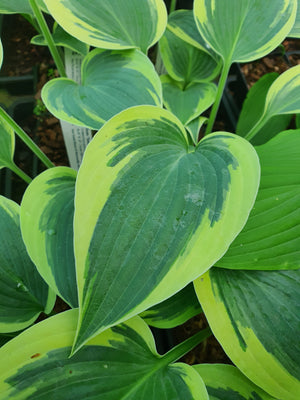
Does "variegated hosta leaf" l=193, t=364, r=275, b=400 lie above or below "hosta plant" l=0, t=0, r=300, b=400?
below

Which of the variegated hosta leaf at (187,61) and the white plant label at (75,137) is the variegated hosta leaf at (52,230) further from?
the variegated hosta leaf at (187,61)

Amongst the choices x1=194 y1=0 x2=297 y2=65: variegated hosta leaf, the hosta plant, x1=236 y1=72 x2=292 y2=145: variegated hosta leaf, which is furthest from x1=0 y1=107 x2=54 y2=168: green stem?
x1=236 y1=72 x2=292 y2=145: variegated hosta leaf

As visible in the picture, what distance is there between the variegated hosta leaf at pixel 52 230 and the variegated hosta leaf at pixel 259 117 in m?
0.47

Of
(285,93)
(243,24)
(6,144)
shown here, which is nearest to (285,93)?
A: (285,93)

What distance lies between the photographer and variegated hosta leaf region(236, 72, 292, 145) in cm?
81

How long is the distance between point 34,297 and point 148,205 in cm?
24

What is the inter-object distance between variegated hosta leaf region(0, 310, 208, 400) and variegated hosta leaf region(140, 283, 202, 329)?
10 centimetres

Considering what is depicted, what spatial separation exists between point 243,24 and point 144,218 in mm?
436

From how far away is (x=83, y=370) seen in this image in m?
0.39

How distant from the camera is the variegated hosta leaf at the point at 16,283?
483 mm

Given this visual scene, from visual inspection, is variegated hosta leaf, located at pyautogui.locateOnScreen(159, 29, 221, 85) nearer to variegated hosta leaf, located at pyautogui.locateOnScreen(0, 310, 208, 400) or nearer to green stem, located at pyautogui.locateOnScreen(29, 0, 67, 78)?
green stem, located at pyautogui.locateOnScreen(29, 0, 67, 78)

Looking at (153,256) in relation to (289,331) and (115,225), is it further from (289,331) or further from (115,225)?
(289,331)

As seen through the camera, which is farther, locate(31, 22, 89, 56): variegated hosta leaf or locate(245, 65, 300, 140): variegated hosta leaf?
locate(31, 22, 89, 56): variegated hosta leaf

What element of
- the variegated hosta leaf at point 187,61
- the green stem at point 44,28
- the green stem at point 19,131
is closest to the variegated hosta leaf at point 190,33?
the variegated hosta leaf at point 187,61
